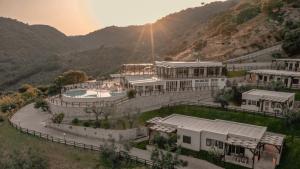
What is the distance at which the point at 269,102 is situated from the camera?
3581 cm

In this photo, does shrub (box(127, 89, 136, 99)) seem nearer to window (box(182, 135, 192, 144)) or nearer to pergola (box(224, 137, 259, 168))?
window (box(182, 135, 192, 144))

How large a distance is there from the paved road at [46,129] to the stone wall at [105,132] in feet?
2.33

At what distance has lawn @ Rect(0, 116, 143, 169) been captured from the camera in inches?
1163

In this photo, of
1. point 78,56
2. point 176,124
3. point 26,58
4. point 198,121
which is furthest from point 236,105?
point 26,58

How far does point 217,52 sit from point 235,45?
5.42 meters

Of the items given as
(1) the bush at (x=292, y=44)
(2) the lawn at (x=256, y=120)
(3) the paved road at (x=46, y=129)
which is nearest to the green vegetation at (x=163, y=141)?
(3) the paved road at (x=46, y=129)

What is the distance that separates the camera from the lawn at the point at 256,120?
26844 millimetres

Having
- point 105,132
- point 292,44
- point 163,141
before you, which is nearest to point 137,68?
point 105,132

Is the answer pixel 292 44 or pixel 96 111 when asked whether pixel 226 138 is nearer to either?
pixel 96 111

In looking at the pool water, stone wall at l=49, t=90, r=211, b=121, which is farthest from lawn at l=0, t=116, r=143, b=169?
the pool water

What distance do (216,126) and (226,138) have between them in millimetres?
3631

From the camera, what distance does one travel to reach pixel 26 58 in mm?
177250

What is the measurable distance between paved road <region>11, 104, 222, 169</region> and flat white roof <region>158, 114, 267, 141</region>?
13.4ft

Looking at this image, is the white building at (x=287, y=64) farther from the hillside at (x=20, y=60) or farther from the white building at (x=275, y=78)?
the hillside at (x=20, y=60)
